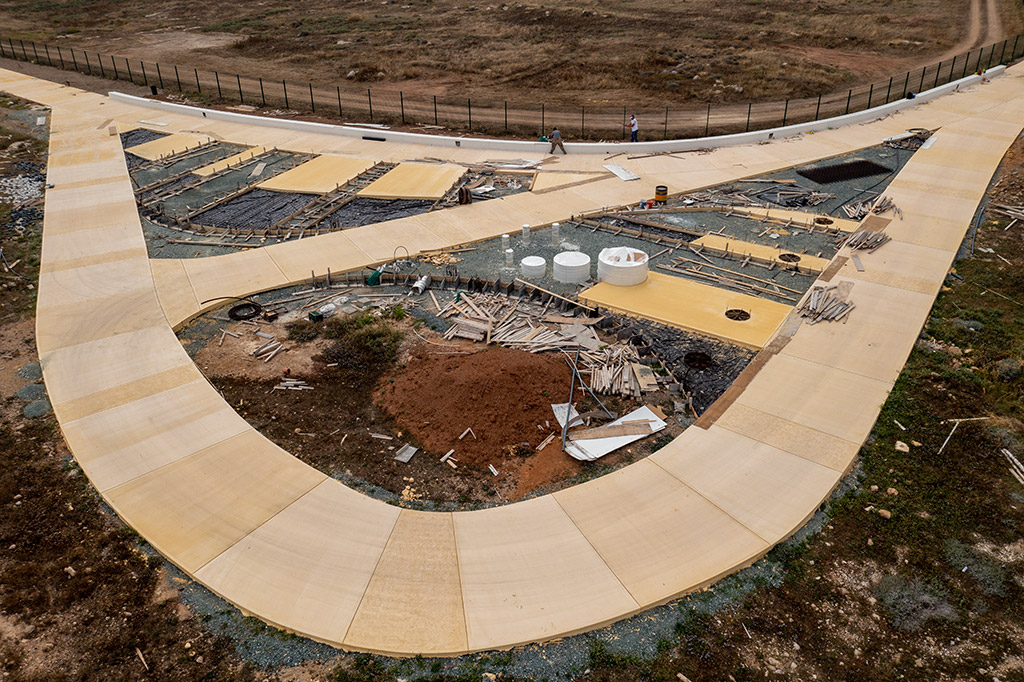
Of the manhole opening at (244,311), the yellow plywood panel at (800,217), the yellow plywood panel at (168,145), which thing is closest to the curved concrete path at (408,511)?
the manhole opening at (244,311)

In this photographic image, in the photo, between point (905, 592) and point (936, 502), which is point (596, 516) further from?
point (936, 502)

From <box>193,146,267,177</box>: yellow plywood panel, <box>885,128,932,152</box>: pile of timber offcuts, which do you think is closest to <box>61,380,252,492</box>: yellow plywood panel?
<box>193,146,267,177</box>: yellow plywood panel

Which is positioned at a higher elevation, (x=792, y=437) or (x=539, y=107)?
(x=539, y=107)

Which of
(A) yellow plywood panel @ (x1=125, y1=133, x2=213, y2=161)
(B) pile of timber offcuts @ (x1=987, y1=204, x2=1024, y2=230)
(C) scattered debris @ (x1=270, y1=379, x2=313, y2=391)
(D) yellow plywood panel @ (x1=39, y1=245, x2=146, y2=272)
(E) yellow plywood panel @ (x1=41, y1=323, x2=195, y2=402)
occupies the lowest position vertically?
(C) scattered debris @ (x1=270, y1=379, x2=313, y2=391)

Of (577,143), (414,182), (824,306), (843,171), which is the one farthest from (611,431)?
(577,143)

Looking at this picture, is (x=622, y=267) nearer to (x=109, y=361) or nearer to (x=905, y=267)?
(x=905, y=267)

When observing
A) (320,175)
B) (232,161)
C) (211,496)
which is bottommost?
(211,496)

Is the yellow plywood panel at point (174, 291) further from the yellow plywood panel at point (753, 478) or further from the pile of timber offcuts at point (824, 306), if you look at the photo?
the pile of timber offcuts at point (824, 306)

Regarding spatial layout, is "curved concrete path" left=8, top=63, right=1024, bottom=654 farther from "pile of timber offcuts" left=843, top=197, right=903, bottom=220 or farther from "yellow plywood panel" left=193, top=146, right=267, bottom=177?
"yellow plywood panel" left=193, top=146, right=267, bottom=177
